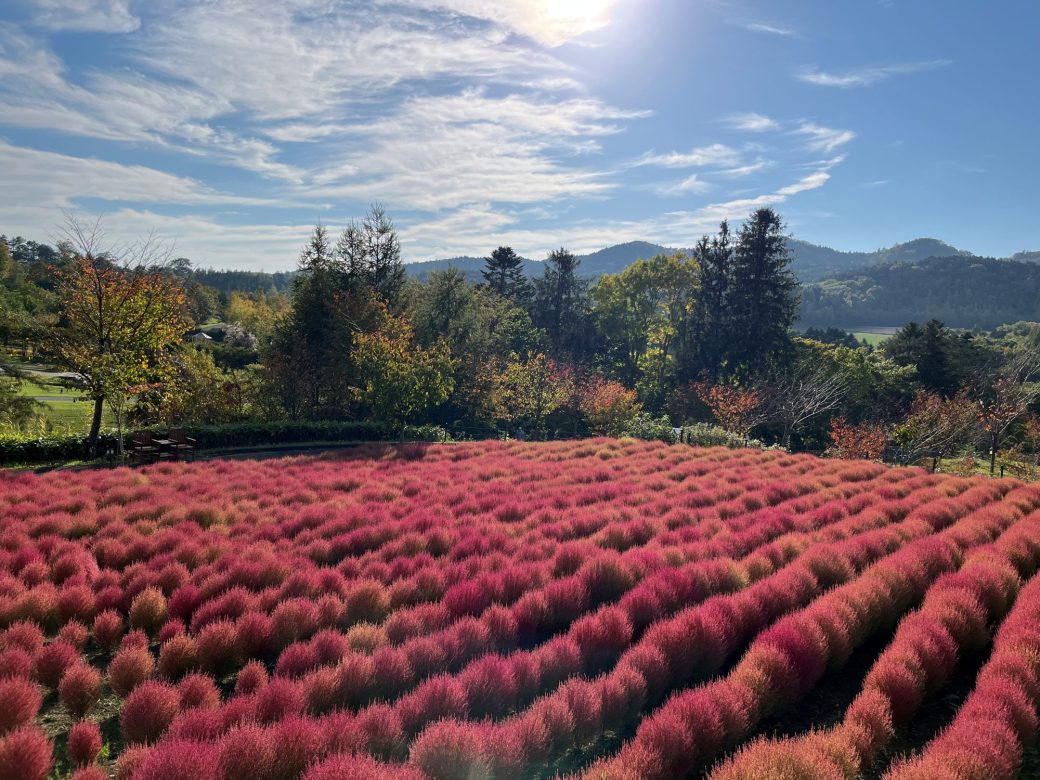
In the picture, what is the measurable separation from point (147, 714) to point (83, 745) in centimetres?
41

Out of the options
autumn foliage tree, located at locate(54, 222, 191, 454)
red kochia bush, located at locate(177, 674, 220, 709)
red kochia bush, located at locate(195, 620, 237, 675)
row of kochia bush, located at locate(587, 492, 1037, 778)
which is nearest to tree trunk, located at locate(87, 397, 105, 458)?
autumn foliage tree, located at locate(54, 222, 191, 454)

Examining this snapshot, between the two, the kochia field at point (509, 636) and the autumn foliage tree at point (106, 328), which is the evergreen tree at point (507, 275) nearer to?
the autumn foliage tree at point (106, 328)

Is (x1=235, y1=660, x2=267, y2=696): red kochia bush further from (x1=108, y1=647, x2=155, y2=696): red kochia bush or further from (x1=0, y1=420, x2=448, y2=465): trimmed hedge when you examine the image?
(x1=0, y1=420, x2=448, y2=465): trimmed hedge

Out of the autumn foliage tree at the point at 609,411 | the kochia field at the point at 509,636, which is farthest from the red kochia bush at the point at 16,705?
the autumn foliage tree at the point at 609,411

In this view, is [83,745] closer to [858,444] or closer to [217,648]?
[217,648]

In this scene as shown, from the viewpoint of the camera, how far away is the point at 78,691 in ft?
16.6

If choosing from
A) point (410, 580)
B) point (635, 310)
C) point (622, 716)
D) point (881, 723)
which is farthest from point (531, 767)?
point (635, 310)

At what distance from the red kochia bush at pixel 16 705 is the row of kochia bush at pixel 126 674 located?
491 millimetres

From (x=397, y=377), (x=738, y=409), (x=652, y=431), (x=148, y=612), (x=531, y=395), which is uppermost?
(x=397, y=377)

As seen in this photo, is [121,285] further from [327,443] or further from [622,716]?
[622,716]

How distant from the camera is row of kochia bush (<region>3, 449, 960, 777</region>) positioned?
4.53 meters

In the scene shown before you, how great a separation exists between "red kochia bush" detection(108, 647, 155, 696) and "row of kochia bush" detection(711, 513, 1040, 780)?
5.21m

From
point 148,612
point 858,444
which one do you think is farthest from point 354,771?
point 858,444

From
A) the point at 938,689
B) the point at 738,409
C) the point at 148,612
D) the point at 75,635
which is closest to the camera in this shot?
the point at 938,689
